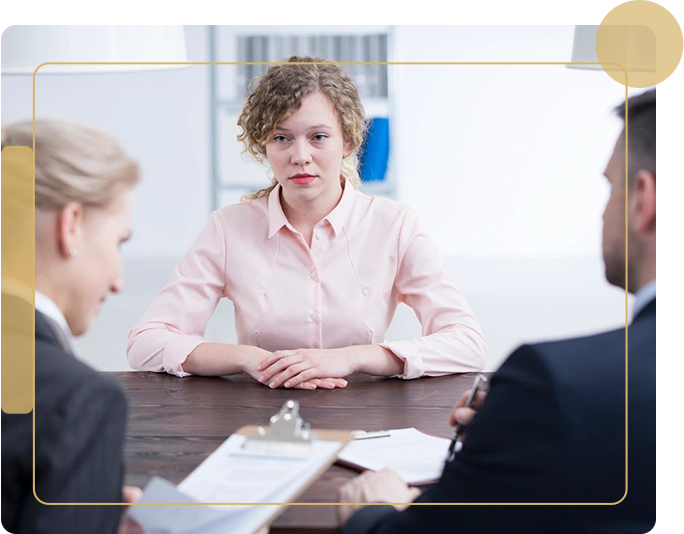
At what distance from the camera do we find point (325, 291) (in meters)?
1.68

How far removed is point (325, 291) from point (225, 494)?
55cm

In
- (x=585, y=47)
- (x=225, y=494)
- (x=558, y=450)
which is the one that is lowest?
(x=225, y=494)

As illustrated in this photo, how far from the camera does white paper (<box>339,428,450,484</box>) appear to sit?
133 cm

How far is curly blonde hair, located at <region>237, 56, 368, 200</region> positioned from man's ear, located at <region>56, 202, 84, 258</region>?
436mm

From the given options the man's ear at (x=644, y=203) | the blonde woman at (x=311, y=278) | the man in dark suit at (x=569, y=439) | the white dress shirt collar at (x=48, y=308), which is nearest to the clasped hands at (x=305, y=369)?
the blonde woman at (x=311, y=278)

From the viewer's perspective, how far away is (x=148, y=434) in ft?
4.63

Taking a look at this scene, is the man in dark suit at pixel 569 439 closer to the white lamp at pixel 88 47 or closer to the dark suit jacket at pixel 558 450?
the dark suit jacket at pixel 558 450

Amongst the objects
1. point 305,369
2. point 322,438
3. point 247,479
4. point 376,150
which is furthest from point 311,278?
point 247,479

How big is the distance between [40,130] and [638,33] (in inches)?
37.7

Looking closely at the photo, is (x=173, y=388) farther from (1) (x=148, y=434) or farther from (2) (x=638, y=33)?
(2) (x=638, y=33)

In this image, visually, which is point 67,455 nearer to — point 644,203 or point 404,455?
point 404,455

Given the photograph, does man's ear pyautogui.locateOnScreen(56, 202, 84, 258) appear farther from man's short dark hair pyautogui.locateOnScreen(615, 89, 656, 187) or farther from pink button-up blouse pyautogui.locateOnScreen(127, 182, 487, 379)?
man's short dark hair pyautogui.locateOnScreen(615, 89, 656, 187)

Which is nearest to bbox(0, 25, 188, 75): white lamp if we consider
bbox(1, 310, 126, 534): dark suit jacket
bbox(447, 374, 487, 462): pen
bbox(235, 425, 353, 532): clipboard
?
→ bbox(1, 310, 126, 534): dark suit jacket

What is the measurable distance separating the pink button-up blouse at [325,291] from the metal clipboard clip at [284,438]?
1.14 ft
